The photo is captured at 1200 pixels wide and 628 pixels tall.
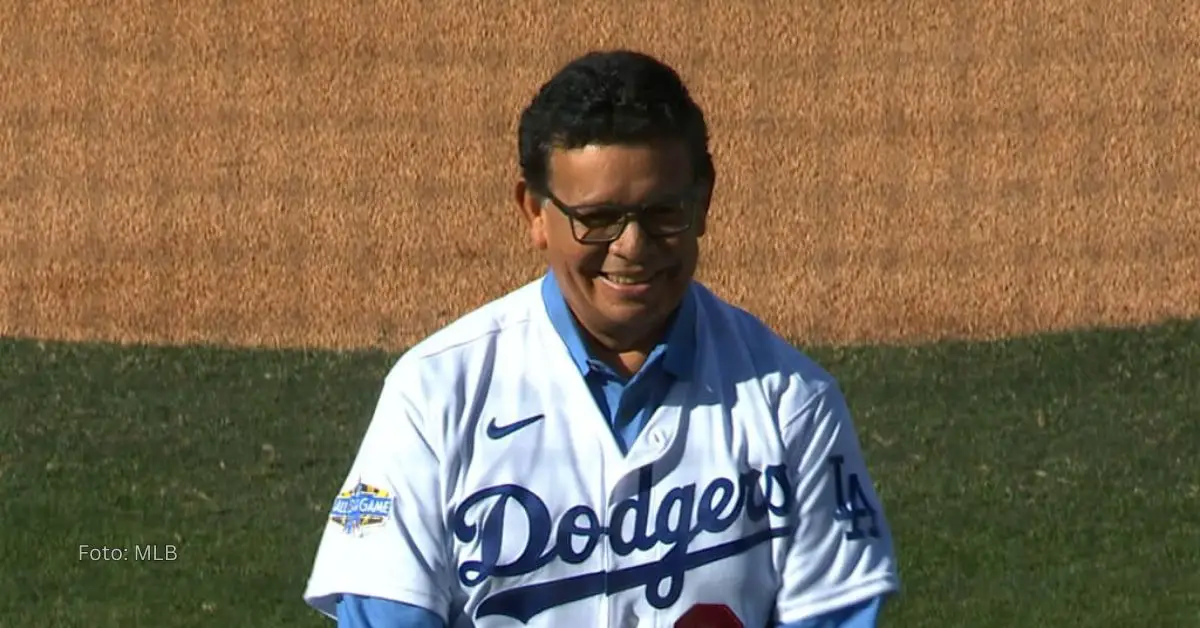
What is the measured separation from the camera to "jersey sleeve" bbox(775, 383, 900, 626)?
105 inches

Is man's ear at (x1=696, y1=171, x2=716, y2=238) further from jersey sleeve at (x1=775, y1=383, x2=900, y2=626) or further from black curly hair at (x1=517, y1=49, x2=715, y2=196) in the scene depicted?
jersey sleeve at (x1=775, y1=383, x2=900, y2=626)

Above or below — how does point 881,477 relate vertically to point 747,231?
below

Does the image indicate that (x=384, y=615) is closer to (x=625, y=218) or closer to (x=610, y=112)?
(x=625, y=218)

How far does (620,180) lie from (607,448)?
35 centimetres

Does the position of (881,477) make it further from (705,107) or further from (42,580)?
(42,580)

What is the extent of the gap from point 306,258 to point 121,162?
0.88 m

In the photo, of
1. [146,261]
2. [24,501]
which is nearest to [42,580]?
[24,501]

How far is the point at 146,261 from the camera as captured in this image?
8227 millimetres

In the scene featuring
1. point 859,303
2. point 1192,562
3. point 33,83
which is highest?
point 33,83

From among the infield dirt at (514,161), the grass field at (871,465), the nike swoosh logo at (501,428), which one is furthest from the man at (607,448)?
the infield dirt at (514,161)

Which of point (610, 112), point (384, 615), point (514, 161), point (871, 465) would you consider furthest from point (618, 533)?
point (514, 161)

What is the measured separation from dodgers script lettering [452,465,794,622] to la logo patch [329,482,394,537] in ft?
0.31

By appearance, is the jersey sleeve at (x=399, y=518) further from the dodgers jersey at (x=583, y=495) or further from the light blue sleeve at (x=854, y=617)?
the light blue sleeve at (x=854, y=617)

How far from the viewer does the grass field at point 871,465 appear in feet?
19.9
